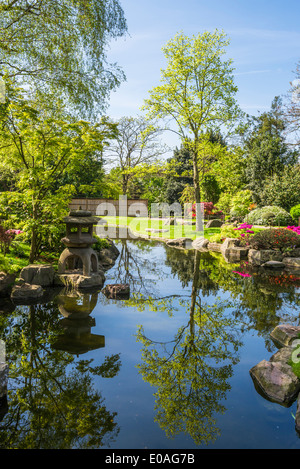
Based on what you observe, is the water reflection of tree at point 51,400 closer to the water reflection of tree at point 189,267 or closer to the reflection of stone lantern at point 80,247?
the reflection of stone lantern at point 80,247

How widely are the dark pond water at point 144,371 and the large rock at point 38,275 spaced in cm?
52

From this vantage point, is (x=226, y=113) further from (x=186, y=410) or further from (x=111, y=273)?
(x=186, y=410)

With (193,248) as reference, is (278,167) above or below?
above

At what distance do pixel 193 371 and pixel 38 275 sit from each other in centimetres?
468

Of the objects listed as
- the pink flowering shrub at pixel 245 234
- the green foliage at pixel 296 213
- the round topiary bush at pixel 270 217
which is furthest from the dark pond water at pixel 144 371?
the green foliage at pixel 296 213

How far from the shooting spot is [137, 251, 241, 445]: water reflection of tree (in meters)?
3.00

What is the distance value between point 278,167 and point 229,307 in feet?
60.7

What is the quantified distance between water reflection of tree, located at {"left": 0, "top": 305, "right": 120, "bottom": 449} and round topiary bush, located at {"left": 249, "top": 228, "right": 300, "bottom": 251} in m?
9.00

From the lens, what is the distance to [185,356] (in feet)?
13.7

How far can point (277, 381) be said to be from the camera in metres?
3.49

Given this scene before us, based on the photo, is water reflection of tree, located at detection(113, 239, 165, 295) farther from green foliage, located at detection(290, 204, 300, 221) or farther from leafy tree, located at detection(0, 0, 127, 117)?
green foliage, located at detection(290, 204, 300, 221)

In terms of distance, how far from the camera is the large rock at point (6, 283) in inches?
258

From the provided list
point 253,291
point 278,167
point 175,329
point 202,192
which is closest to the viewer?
point 175,329
